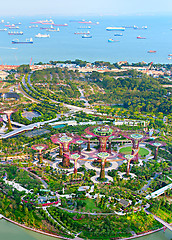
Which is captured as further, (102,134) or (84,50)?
(84,50)

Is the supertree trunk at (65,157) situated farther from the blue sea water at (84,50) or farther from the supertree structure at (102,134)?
the blue sea water at (84,50)

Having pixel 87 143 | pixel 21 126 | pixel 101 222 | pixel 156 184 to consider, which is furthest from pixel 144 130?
pixel 101 222

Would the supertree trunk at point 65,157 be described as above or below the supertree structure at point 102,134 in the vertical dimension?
below

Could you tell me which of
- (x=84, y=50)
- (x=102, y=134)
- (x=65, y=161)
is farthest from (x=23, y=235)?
(x=84, y=50)

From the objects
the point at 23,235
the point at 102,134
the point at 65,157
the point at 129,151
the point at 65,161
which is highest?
the point at 102,134

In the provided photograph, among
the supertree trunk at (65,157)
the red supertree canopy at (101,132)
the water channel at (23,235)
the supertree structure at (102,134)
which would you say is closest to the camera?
the water channel at (23,235)

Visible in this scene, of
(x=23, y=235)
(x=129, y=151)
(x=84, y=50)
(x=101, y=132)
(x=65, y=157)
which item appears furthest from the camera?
(x=84, y=50)

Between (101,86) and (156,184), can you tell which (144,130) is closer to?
(156,184)

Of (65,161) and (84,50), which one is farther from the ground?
(84,50)

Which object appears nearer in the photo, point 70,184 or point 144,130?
point 70,184

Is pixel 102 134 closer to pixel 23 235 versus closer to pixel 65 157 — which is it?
pixel 65 157

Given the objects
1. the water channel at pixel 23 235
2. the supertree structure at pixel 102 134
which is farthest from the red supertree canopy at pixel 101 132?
the water channel at pixel 23 235
